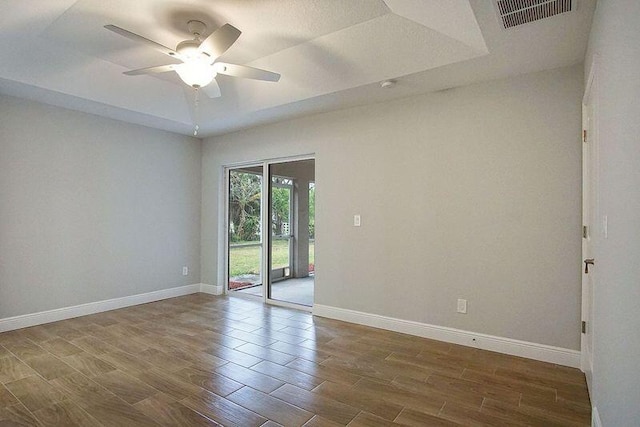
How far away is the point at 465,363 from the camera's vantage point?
2.87 metres

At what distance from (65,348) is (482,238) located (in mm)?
3972

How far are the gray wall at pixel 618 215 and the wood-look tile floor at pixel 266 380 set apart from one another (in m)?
0.73

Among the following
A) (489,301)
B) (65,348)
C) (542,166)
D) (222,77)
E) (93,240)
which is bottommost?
(65,348)

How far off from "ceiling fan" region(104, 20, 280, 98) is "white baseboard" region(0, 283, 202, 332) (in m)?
3.03

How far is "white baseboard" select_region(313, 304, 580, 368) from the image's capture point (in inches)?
112

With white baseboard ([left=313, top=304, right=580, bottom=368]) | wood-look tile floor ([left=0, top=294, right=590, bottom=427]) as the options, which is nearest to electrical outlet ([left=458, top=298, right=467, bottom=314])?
white baseboard ([left=313, top=304, right=580, bottom=368])

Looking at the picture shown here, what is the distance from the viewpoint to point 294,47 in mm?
3135

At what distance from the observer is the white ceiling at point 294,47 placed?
247 centimetres

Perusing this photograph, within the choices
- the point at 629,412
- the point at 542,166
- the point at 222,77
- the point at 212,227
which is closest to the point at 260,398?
the point at 629,412

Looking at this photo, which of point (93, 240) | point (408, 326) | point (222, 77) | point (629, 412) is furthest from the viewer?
point (93, 240)

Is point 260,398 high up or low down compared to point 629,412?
down

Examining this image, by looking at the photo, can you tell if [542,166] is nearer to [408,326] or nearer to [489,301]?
[489,301]

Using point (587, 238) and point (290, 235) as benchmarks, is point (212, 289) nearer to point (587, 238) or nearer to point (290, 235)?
point (290, 235)

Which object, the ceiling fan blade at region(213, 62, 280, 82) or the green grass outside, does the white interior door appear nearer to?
the ceiling fan blade at region(213, 62, 280, 82)
